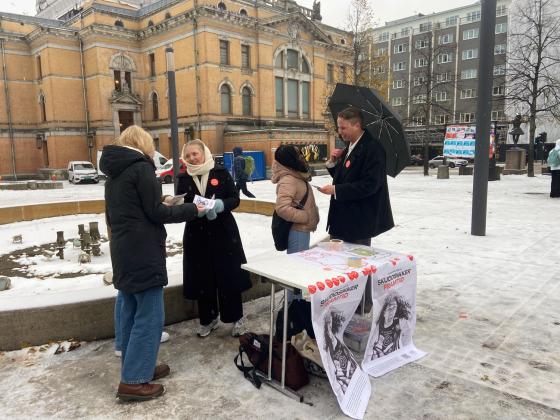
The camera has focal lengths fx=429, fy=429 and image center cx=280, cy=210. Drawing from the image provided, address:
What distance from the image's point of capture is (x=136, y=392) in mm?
3086

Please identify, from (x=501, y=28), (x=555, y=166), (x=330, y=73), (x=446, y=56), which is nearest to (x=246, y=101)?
(x=330, y=73)

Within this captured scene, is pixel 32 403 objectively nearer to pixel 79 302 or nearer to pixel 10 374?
A: pixel 10 374

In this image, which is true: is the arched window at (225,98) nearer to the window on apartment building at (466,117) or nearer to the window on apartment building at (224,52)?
the window on apartment building at (224,52)

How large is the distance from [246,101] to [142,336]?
1327 inches

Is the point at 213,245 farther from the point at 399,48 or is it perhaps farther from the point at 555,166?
the point at 399,48

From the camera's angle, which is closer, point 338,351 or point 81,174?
point 338,351

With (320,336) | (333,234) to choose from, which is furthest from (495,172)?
(320,336)

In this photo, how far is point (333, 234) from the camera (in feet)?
14.0

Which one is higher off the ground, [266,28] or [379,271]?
[266,28]

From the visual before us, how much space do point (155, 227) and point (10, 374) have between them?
1.78m

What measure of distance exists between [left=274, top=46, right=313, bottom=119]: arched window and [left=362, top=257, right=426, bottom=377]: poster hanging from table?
3448 cm

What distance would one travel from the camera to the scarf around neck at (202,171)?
156 inches

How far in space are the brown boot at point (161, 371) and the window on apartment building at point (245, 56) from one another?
1322 inches

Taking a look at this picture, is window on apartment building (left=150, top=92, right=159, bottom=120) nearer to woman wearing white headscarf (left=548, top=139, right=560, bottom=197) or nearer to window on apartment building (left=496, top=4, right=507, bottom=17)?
woman wearing white headscarf (left=548, top=139, right=560, bottom=197)
